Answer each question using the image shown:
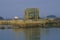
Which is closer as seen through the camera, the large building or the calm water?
the calm water

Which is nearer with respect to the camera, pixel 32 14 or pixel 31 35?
pixel 31 35

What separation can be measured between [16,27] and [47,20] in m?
5.94

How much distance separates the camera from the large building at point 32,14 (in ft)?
145

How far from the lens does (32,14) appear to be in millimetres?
45500

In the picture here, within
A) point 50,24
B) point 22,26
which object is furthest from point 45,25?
point 22,26

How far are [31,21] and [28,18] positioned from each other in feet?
3.10

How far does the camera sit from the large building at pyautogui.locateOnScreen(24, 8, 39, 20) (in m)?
44.2

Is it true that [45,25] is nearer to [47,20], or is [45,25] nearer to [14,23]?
[47,20]

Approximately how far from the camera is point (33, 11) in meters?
45.5

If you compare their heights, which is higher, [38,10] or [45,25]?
[38,10]

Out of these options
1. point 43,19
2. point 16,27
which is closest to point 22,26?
point 16,27

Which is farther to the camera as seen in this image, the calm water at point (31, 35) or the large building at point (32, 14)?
the large building at point (32, 14)

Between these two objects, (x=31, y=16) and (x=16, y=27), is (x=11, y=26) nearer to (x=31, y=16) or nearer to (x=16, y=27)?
(x=16, y=27)

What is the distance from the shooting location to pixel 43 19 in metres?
44.9
